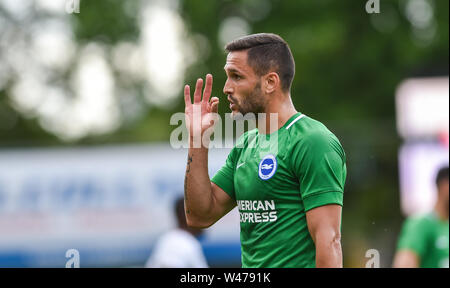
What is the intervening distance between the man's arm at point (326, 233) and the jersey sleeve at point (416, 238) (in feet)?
13.0

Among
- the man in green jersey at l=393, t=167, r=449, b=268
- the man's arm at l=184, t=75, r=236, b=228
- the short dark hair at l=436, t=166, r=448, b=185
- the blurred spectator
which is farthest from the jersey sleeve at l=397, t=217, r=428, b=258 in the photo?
the man's arm at l=184, t=75, r=236, b=228

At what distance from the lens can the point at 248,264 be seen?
4.22 m

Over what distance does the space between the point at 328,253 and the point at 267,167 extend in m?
0.60

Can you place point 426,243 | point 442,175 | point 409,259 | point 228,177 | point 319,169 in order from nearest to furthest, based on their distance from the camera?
point 319,169, point 228,177, point 409,259, point 426,243, point 442,175

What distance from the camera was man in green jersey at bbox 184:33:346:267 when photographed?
12.9ft

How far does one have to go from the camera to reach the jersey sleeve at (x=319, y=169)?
3924 mm

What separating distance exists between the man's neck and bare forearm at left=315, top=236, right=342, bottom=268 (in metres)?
0.75

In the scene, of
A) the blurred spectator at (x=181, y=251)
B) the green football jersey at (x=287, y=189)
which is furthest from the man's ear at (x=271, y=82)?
the blurred spectator at (x=181, y=251)

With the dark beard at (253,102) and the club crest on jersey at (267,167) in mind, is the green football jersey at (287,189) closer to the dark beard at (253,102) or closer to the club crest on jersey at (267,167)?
the club crest on jersey at (267,167)

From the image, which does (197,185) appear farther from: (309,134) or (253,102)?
(309,134)

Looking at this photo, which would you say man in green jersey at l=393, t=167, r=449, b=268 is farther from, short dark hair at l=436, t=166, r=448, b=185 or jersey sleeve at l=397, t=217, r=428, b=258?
short dark hair at l=436, t=166, r=448, b=185

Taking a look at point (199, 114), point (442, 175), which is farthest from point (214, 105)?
point (442, 175)

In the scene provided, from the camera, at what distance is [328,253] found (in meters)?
3.83
